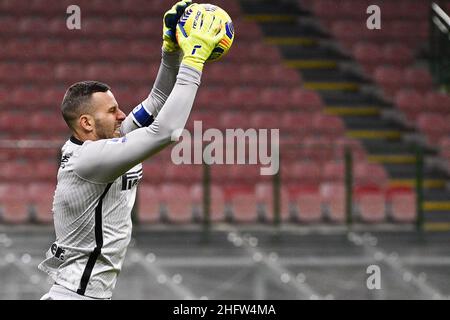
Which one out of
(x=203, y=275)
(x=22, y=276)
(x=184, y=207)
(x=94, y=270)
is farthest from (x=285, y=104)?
(x=94, y=270)

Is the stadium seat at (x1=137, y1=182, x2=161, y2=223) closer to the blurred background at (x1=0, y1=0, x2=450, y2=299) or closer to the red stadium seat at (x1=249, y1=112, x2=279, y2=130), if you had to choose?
the blurred background at (x1=0, y1=0, x2=450, y2=299)

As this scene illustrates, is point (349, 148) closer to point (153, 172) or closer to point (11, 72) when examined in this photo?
point (153, 172)

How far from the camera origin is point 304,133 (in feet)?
31.7

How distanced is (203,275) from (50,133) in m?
3.12

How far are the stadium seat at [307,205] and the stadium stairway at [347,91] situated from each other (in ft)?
3.31

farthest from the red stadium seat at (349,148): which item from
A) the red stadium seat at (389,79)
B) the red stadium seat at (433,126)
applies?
the red stadium seat at (389,79)

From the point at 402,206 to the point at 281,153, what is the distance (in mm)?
1187

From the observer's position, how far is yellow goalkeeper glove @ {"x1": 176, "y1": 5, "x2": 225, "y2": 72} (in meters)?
2.82

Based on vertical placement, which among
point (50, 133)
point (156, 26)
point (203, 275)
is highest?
point (156, 26)

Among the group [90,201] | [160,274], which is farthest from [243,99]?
[90,201]

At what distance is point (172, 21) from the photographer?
304cm

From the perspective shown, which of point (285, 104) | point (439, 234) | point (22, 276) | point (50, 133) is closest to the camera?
point (22, 276)

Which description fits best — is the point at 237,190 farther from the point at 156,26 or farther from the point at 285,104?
the point at 156,26

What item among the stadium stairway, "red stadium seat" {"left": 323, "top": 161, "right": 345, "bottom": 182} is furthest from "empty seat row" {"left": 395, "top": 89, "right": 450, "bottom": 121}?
"red stadium seat" {"left": 323, "top": 161, "right": 345, "bottom": 182}
